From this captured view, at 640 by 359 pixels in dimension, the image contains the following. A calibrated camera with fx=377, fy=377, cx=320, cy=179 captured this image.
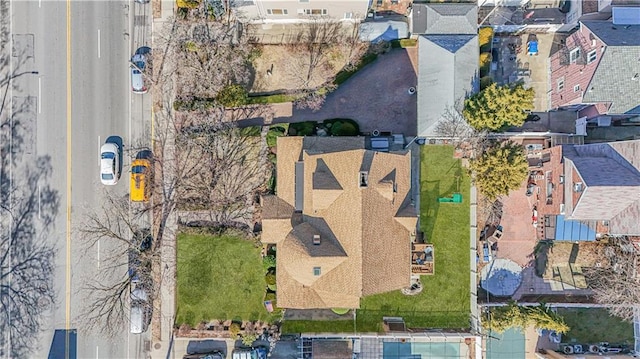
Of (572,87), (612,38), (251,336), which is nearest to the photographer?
(612,38)

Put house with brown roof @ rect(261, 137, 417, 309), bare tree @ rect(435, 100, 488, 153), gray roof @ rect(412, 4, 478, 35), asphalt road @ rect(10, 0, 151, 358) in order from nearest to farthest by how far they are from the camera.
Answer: house with brown roof @ rect(261, 137, 417, 309), bare tree @ rect(435, 100, 488, 153), gray roof @ rect(412, 4, 478, 35), asphalt road @ rect(10, 0, 151, 358)

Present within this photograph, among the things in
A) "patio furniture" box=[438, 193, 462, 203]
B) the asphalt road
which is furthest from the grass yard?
the asphalt road

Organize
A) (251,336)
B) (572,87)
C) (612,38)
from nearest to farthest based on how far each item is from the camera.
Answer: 1. (612,38)
2. (572,87)
3. (251,336)

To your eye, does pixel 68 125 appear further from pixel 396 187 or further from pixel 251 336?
pixel 396 187

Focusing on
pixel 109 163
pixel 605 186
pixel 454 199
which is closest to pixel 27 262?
pixel 109 163

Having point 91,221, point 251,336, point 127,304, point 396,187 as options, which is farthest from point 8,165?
point 396,187

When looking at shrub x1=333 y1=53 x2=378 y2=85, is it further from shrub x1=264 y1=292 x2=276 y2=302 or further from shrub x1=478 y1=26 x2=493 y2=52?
shrub x1=264 y1=292 x2=276 y2=302

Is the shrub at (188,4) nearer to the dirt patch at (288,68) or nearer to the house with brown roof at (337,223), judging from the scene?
the dirt patch at (288,68)

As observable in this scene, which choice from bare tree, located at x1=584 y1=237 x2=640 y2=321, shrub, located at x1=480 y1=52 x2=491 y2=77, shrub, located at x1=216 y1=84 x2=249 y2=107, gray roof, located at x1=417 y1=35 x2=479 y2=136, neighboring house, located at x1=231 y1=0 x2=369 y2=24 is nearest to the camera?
neighboring house, located at x1=231 y1=0 x2=369 y2=24
